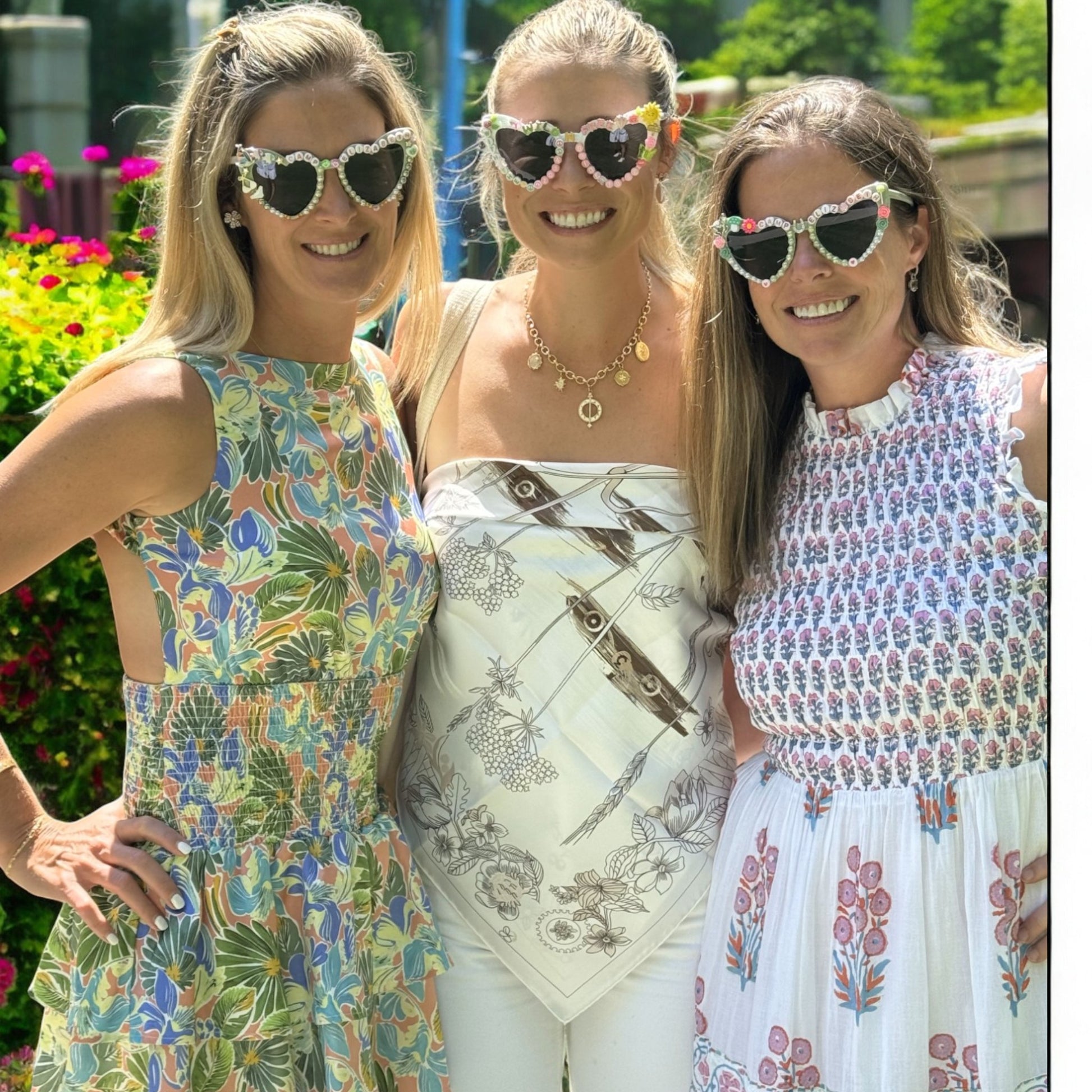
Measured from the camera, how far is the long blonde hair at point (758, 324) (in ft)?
7.59

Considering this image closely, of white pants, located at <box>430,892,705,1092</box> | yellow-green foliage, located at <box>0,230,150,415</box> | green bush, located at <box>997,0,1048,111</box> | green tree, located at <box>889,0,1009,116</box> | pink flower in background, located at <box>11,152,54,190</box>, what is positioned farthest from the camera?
green tree, located at <box>889,0,1009,116</box>

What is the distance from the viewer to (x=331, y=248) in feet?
7.80

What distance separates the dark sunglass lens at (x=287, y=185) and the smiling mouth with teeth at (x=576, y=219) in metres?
0.48

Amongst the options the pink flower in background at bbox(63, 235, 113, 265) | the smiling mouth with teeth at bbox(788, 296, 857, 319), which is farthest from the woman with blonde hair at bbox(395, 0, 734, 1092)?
the pink flower in background at bbox(63, 235, 113, 265)

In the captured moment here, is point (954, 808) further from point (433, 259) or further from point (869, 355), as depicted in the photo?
point (433, 259)

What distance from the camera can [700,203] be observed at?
8.28ft

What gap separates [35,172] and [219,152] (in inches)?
98.3

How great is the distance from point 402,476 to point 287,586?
370 mm

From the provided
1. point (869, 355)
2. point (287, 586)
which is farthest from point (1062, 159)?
point (287, 586)

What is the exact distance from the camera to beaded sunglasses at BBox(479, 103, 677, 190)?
8.29 ft

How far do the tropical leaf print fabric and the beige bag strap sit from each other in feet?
0.90

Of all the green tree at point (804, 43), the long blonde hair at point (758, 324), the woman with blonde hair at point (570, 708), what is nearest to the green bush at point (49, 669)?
the woman with blonde hair at point (570, 708)

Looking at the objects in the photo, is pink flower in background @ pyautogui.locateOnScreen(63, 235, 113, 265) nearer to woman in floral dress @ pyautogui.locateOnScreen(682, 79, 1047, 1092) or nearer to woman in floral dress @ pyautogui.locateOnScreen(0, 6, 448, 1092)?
woman in floral dress @ pyautogui.locateOnScreen(0, 6, 448, 1092)

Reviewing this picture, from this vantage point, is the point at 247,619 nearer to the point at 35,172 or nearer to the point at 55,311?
the point at 55,311
